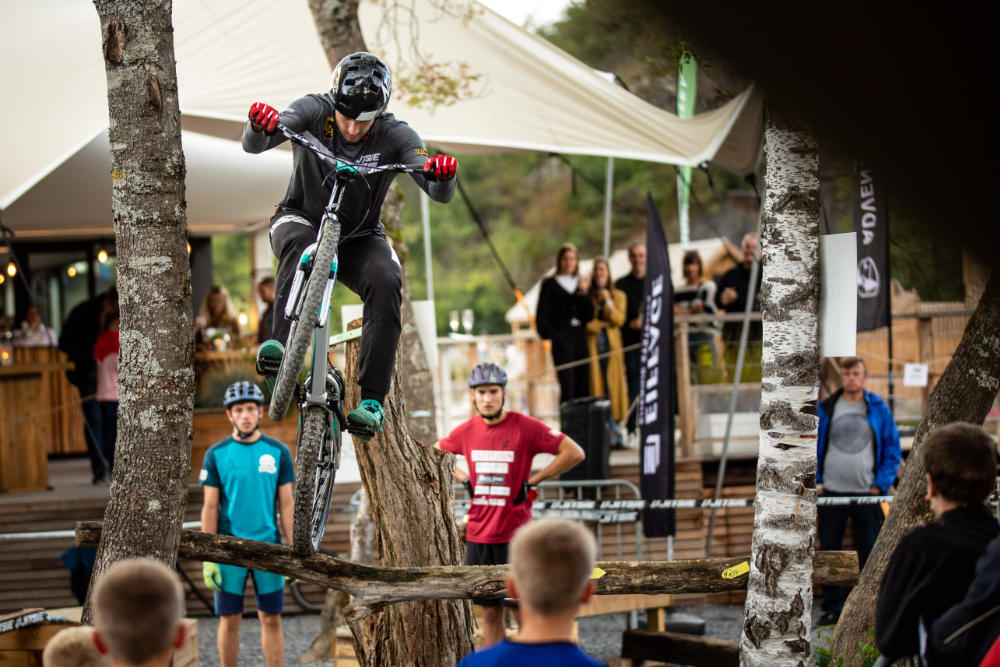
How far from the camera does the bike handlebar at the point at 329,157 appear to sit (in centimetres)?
423

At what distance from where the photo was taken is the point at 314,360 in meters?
4.25

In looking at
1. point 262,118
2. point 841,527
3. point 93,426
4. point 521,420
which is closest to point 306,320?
point 262,118

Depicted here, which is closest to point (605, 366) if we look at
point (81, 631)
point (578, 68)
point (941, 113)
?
point (578, 68)

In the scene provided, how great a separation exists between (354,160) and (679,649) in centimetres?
426

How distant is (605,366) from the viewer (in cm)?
1115

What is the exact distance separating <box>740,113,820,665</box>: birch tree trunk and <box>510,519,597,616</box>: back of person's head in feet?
6.91

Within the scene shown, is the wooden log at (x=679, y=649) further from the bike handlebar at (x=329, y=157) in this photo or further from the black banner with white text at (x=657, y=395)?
the bike handlebar at (x=329, y=157)

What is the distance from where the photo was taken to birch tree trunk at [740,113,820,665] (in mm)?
4375

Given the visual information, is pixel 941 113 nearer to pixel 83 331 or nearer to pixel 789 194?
pixel 789 194

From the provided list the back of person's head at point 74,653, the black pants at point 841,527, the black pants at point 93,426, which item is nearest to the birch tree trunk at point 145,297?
the back of person's head at point 74,653

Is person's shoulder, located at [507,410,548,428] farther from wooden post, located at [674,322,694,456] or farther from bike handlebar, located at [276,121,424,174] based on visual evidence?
wooden post, located at [674,322,694,456]

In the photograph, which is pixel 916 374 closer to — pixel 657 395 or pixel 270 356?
pixel 657 395

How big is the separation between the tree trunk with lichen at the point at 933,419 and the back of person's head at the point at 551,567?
11.5 feet

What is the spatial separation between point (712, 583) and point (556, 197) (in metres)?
36.3
